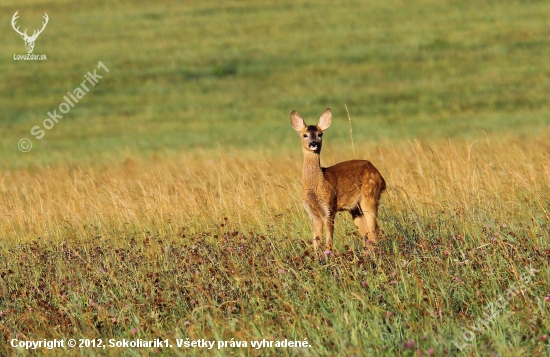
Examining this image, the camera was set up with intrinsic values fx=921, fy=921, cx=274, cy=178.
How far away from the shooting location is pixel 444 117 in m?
26.2

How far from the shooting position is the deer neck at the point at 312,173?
26.7 ft

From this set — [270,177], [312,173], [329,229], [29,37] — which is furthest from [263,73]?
[329,229]

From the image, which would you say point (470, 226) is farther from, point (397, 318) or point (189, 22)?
point (189, 22)

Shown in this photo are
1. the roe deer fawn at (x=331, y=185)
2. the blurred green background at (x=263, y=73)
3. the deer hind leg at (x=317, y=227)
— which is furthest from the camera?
the blurred green background at (x=263, y=73)

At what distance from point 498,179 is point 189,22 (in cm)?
3098

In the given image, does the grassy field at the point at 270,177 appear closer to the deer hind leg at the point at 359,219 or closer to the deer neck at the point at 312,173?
the deer hind leg at the point at 359,219

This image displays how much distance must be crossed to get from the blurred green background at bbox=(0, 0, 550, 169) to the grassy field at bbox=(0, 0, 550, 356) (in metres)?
0.13

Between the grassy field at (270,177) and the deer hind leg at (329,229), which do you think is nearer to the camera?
the grassy field at (270,177)

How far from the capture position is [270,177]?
10.7 m

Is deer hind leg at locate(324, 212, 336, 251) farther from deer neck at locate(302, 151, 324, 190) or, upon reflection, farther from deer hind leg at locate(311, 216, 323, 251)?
deer neck at locate(302, 151, 324, 190)

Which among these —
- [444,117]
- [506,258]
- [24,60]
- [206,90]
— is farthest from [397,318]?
[24,60]

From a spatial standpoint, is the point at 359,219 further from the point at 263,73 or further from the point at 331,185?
the point at 263,73

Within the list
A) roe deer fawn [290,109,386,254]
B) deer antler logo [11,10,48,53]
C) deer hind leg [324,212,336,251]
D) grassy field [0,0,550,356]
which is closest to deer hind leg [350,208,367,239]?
roe deer fawn [290,109,386,254]

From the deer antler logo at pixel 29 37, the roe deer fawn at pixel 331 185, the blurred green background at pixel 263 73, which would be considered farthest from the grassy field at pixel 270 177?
the deer antler logo at pixel 29 37
